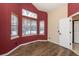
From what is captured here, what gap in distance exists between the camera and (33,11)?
6.37 m

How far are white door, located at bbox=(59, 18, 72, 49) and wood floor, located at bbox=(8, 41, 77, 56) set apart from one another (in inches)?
12.3

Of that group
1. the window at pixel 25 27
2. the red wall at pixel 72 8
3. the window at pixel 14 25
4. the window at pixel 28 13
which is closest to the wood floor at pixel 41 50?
the window at pixel 25 27

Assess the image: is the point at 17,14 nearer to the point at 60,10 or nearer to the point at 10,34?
the point at 10,34

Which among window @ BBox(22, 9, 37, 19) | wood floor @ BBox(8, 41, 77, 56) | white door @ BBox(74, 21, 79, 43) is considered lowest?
wood floor @ BBox(8, 41, 77, 56)

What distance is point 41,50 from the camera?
248 inches

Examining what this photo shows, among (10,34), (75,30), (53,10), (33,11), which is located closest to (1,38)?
(10,34)

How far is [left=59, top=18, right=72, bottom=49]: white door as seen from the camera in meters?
6.89

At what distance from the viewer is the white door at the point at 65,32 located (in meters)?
6.89

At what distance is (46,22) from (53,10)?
73 cm

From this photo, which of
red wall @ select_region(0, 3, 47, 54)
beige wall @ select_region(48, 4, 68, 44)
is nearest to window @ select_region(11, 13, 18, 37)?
red wall @ select_region(0, 3, 47, 54)

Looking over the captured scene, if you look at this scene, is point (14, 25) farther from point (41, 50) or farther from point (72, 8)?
point (72, 8)

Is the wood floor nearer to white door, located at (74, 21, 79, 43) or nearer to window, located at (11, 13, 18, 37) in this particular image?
window, located at (11, 13, 18, 37)

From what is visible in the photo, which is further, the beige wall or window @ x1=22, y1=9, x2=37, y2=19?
the beige wall

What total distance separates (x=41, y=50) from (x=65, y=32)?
1.57 m
